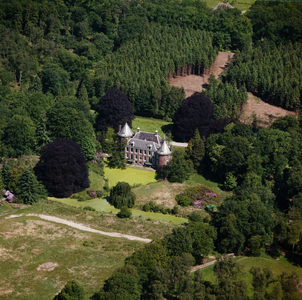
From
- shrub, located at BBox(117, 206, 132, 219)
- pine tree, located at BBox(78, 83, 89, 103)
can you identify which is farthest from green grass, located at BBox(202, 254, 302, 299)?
pine tree, located at BBox(78, 83, 89, 103)

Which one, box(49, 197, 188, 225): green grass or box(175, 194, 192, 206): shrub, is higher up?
box(175, 194, 192, 206): shrub

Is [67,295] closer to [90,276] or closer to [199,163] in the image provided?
[90,276]

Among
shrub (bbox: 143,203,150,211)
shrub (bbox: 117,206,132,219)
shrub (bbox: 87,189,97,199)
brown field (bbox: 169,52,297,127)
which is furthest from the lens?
brown field (bbox: 169,52,297,127)

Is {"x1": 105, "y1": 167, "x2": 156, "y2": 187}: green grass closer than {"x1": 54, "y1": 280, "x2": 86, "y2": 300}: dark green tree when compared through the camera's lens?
No

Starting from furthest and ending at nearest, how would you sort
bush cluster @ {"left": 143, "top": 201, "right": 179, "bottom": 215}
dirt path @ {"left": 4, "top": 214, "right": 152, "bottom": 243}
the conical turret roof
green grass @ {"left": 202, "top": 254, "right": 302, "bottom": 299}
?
1. the conical turret roof
2. bush cluster @ {"left": 143, "top": 201, "right": 179, "bottom": 215}
3. dirt path @ {"left": 4, "top": 214, "right": 152, "bottom": 243}
4. green grass @ {"left": 202, "top": 254, "right": 302, "bottom": 299}

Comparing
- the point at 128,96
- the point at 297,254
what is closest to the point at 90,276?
the point at 297,254

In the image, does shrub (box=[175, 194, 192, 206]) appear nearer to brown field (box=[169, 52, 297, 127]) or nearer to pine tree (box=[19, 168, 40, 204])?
pine tree (box=[19, 168, 40, 204])
